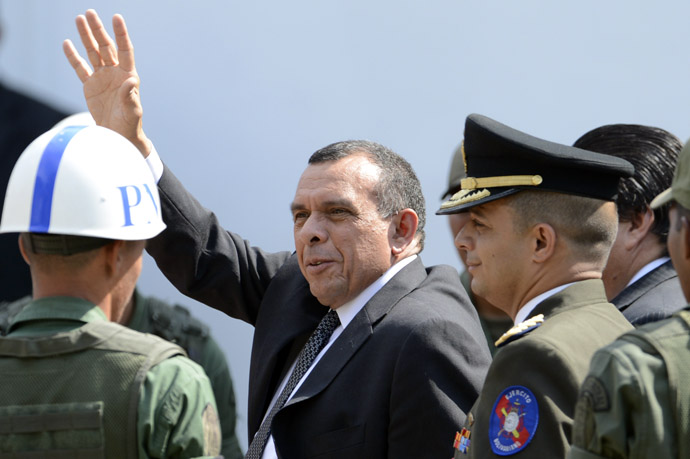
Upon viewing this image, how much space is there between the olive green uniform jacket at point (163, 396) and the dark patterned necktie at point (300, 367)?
98 centimetres

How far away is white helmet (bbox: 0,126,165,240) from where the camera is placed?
208cm

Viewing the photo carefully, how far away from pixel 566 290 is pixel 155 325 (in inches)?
94.4

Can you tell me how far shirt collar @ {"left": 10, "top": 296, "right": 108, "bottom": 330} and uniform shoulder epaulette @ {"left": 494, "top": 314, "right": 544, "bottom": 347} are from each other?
35.8 inches

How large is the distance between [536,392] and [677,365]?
0.41m

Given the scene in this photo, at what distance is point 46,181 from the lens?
6.97ft

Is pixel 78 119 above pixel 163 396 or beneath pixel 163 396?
above

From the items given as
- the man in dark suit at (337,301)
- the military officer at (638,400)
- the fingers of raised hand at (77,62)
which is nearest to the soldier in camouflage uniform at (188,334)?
the man in dark suit at (337,301)

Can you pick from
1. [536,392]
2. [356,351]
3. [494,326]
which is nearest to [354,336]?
[356,351]

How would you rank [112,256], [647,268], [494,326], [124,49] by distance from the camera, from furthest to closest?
[494,326]
[124,49]
[647,268]
[112,256]

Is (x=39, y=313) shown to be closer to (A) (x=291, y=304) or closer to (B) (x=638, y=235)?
(A) (x=291, y=304)

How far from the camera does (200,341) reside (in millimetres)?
4504

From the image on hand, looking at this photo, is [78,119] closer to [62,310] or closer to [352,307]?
[352,307]

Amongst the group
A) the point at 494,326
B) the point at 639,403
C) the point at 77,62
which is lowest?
the point at 494,326

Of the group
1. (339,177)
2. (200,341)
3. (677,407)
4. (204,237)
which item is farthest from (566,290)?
(200,341)
